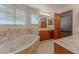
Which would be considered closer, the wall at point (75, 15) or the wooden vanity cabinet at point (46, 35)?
the wall at point (75, 15)

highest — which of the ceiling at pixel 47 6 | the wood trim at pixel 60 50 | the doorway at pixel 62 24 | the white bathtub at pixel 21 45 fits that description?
the ceiling at pixel 47 6

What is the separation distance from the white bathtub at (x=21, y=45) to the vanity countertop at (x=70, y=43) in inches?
12.7

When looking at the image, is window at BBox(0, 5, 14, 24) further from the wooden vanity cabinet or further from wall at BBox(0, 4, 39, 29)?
the wooden vanity cabinet

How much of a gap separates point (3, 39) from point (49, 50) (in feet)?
2.05

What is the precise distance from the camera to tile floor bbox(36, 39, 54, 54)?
1287 mm

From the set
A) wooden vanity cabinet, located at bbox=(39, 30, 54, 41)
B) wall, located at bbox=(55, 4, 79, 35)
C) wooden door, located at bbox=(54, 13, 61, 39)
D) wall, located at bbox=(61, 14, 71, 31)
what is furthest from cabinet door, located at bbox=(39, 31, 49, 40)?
wall, located at bbox=(55, 4, 79, 35)

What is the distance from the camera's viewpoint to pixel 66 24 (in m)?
1.40

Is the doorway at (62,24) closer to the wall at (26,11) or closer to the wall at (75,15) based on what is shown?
the wall at (75,15)

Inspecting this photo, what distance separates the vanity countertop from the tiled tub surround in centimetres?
33

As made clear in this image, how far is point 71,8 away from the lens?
1293 millimetres

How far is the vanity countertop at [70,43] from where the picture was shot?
4.03 ft

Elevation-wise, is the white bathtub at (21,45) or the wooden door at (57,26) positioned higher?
the wooden door at (57,26)

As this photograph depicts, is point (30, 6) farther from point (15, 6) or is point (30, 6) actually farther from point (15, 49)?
point (15, 49)

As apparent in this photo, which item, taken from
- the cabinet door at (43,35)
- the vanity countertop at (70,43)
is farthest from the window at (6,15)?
the vanity countertop at (70,43)
